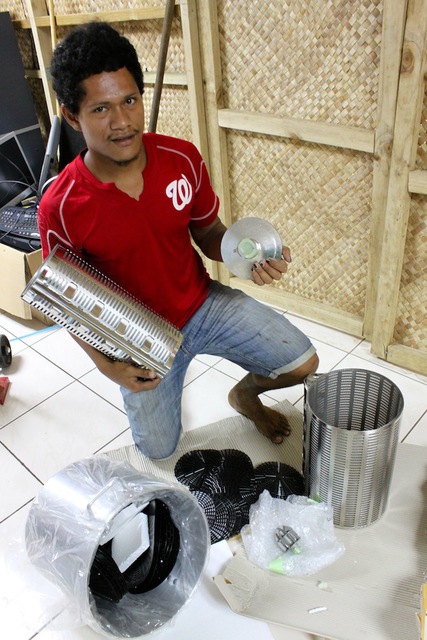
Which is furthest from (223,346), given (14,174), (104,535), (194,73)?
(14,174)

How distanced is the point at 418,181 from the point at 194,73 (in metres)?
0.95

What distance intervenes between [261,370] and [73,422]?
677 mm

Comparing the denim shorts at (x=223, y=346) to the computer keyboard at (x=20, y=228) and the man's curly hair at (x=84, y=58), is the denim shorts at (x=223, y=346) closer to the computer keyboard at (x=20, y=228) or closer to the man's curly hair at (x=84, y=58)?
the man's curly hair at (x=84, y=58)

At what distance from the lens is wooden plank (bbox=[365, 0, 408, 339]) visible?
4.33 feet

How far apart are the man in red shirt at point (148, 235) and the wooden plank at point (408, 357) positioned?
1.69ft

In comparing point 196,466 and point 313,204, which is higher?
point 313,204

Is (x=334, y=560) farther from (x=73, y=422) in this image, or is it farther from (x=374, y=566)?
(x=73, y=422)

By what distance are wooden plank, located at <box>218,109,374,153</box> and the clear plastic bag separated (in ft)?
3.55

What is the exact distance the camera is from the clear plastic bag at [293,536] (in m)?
1.14

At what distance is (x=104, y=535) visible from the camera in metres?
1.02

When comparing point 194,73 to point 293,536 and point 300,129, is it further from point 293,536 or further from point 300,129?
point 293,536

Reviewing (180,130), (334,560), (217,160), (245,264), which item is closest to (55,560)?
(334,560)

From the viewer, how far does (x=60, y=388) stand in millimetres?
1797

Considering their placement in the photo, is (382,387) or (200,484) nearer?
(382,387)
